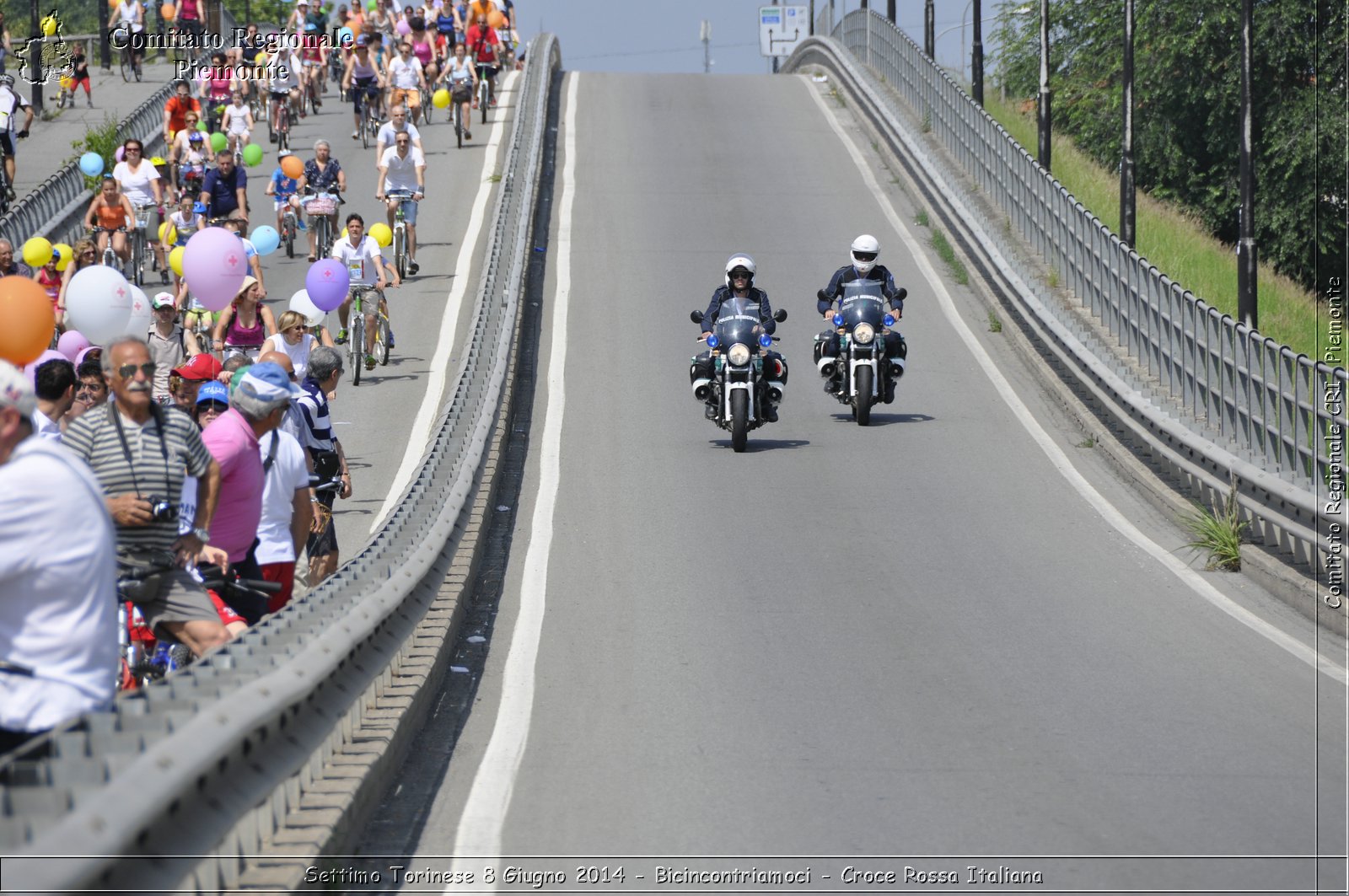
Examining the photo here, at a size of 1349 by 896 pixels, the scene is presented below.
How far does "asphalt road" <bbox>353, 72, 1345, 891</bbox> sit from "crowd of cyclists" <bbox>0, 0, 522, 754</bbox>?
Result: 133 cm

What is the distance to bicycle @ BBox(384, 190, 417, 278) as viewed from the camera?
28.5 meters

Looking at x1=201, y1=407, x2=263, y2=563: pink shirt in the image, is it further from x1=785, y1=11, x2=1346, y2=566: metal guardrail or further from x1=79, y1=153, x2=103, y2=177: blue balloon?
x1=79, y1=153, x2=103, y2=177: blue balloon

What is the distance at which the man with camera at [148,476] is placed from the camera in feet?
25.2

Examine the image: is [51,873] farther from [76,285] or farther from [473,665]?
[76,285]

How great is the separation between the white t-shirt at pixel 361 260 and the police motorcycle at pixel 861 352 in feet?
19.0

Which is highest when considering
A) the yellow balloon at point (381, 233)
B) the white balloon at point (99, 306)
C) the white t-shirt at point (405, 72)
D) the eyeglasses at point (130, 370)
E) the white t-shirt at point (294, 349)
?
the white t-shirt at point (405, 72)

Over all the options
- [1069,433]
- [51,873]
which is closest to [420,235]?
[1069,433]

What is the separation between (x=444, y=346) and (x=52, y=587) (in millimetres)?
20050

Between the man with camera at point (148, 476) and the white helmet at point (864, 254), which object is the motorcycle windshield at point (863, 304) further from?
the man with camera at point (148, 476)

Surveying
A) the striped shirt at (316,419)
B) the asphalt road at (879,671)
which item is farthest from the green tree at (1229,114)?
the striped shirt at (316,419)

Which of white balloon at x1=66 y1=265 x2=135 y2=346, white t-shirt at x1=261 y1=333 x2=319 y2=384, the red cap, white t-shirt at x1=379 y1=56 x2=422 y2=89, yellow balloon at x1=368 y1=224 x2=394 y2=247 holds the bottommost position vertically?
white t-shirt at x1=261 y1=333 x2=319 y2=384

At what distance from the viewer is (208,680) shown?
5.63 meters

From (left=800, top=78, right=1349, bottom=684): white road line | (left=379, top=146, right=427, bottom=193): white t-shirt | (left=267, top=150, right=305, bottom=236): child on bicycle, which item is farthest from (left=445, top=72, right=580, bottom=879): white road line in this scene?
(left=267, top=150, right=305, bottom=236): child on bicycle

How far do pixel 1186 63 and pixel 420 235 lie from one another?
1108 inches
